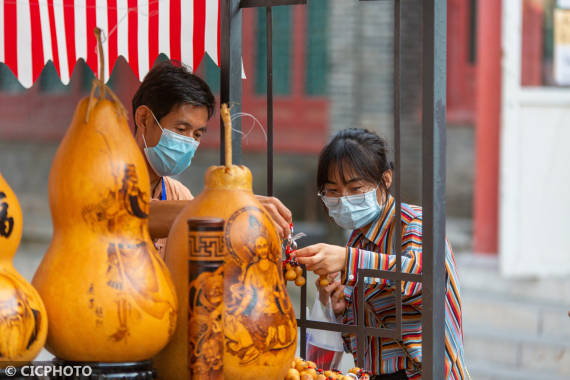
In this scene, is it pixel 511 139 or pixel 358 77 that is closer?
pixel 511 139

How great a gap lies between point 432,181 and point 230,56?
29.4 inches

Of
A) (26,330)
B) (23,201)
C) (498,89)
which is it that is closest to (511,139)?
(498,89)

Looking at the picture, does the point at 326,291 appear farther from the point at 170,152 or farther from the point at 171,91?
the point at 171,91

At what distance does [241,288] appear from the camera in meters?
1.47

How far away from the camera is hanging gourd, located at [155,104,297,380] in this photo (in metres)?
1.44

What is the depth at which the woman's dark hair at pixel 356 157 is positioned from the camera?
2.22 meters

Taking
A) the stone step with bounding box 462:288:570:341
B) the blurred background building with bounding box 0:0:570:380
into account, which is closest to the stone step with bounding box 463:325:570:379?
the blurred background building with bounding box 0:0:570:380

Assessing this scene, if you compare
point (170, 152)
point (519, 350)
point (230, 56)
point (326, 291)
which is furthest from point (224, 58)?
point (519, 350)

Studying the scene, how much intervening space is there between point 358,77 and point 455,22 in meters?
1.52

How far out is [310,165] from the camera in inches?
386

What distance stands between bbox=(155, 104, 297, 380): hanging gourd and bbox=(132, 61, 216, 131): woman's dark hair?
0.79m

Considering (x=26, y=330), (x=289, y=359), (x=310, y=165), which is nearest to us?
(x=26, y=330)

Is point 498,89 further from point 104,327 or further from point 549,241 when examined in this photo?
point 104,327

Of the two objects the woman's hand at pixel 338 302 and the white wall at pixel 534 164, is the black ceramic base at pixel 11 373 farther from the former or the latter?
the white wall at pixel 534 164
